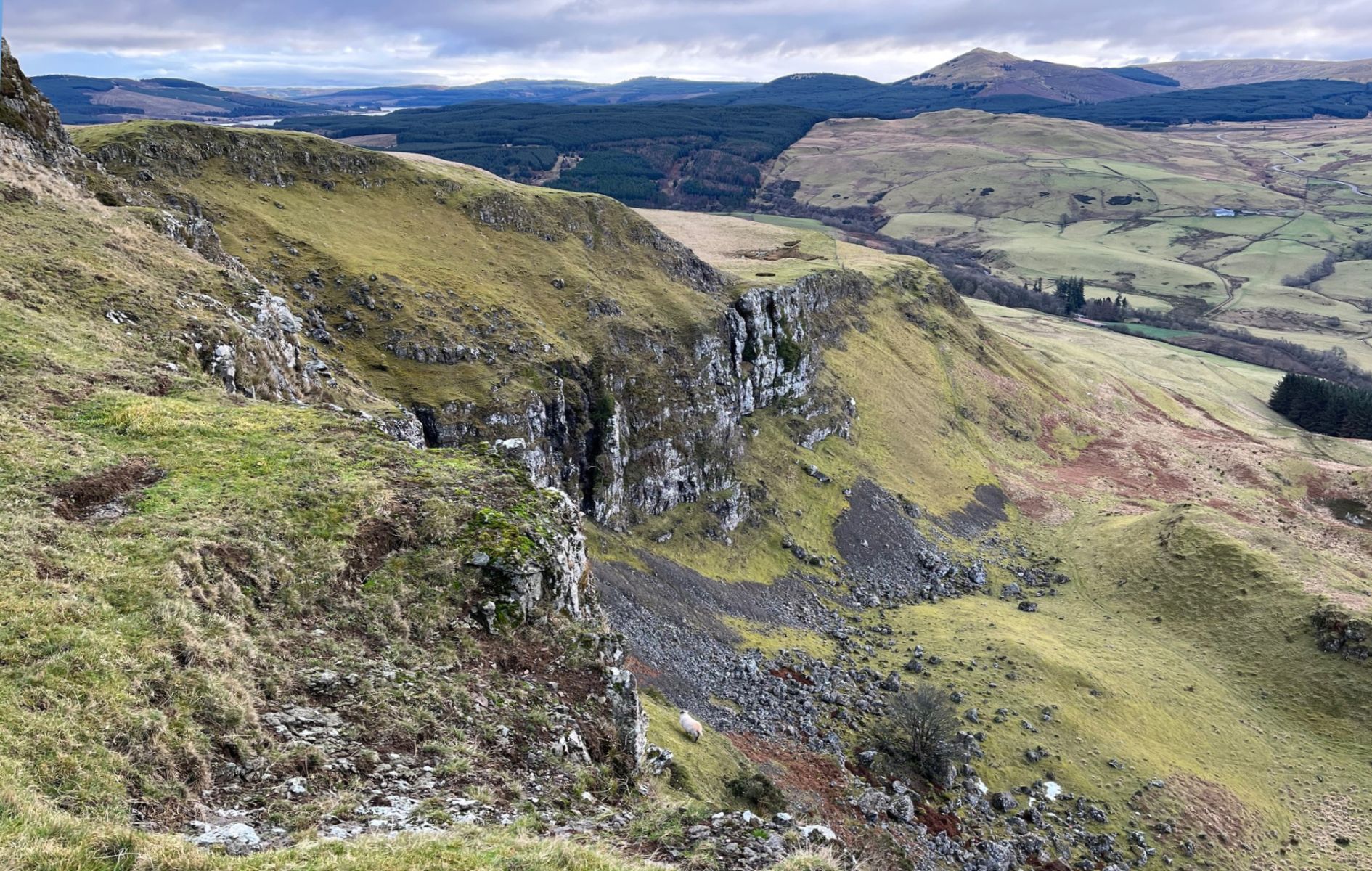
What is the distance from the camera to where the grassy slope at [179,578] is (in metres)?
13.3

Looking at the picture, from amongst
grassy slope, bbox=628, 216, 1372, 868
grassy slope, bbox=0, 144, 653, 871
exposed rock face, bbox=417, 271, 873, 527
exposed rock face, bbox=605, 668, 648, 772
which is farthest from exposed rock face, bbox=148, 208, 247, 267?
exposed rock face, bbox=605, 668, 648, 772

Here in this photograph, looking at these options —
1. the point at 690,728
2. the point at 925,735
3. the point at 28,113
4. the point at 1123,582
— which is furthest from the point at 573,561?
the point at 1123,582

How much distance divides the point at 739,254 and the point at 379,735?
118m

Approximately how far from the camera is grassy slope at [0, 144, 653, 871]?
43.6ft

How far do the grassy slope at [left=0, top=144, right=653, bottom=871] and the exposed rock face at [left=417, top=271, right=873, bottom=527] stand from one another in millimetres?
26369

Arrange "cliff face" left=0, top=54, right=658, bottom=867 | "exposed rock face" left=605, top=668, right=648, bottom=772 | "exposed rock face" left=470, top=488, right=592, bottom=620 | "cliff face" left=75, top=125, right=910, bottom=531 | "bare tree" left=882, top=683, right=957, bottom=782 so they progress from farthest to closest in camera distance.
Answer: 1. "cliff face" left=75, top=125, right=910, bottom=531
2. "bare tree" left=882, top=683, right=957, bottom=782
3. "exposed rock face" left=470, top=488, right=592, bottom=620
4. "exposed rock face" left=605, top=668, right=648, bottom=772
5. "cliff face" left=0, top=54, right=658, bottom=867

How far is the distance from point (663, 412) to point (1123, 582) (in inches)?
2124

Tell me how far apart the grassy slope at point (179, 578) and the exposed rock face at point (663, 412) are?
2637cm

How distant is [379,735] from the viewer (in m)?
17.6

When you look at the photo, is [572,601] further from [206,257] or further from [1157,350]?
[1157,350]

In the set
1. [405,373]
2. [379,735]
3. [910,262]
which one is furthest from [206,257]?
[910,262]

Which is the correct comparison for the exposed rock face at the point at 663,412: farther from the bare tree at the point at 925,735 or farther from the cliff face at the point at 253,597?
the bare tree at the point at 925,735

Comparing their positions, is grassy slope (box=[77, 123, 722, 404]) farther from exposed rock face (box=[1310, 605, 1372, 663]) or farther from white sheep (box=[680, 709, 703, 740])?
exposed rock face (box=[1310, 605, 1372, 663])

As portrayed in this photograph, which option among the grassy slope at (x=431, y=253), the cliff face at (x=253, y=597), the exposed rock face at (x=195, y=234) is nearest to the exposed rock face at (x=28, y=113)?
the exposed rock face at (x=195, y=234)
